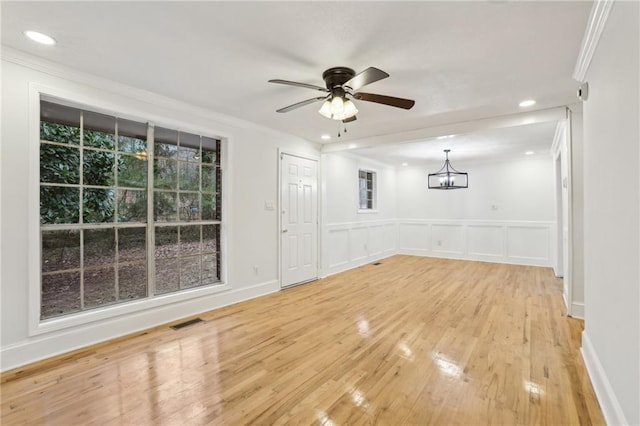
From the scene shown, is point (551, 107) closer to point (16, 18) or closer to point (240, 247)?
point (240, 247)

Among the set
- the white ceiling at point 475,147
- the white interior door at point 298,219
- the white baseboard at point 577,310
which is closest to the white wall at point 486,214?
the white ceiling at point 475,147

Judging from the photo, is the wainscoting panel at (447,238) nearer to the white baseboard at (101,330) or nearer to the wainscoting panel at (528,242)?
the wainscoting panel at (528,242)

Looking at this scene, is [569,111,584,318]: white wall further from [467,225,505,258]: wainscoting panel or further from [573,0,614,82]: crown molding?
[467,225,505,258]: wainscoting panel

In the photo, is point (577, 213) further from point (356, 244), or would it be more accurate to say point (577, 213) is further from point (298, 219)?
point (356, 244)

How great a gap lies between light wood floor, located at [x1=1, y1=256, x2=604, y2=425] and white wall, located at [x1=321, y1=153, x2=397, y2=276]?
216cm

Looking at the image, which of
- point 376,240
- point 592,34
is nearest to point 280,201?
point 376,240

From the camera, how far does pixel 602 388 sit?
5.99 ft

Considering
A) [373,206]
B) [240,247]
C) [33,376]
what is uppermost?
[373,206]

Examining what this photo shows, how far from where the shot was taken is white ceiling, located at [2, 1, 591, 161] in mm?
1853

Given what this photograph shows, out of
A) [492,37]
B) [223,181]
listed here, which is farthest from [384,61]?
[223,181]

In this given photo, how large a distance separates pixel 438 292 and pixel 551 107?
9.33 ft

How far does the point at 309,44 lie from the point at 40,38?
2.00 m

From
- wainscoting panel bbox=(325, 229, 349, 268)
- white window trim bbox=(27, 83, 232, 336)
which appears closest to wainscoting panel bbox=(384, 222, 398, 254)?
wainscoting panel bbox=(325, 229, 349, 268)

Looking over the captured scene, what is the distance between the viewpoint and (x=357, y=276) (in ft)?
18.4
